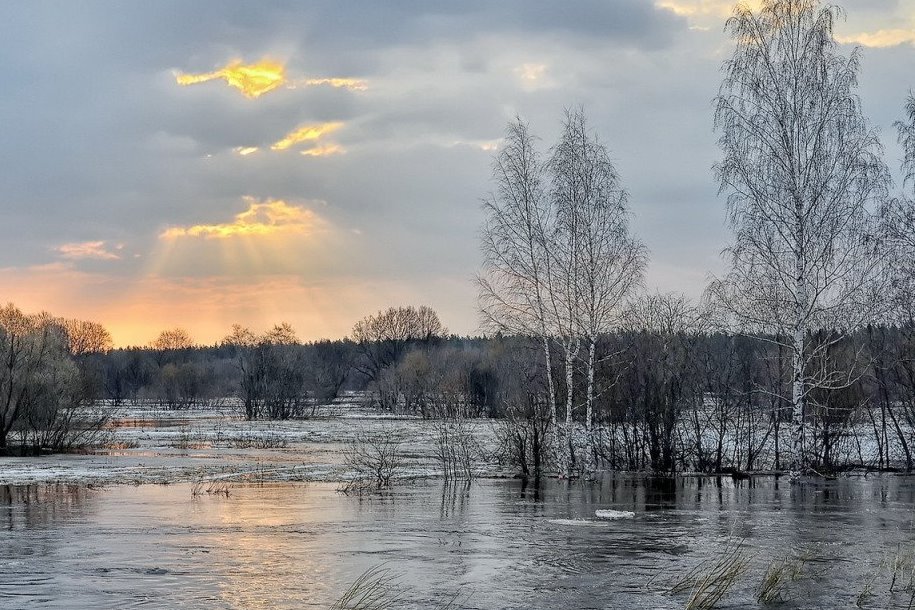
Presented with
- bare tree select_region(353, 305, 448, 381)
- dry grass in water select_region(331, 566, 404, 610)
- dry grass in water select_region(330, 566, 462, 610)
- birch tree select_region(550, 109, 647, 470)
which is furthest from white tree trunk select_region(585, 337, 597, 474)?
bare tree select_region(353, 305, 448, 381)

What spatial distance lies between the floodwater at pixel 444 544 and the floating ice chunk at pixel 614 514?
0.08 metres

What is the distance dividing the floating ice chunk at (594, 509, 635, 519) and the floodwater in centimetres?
8

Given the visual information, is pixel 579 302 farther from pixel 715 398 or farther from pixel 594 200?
pixel 715 398

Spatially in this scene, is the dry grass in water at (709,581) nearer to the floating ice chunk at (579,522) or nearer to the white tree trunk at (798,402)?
the floating ice chunk at (579,522)

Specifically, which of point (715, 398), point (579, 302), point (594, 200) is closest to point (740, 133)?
point (594, 200)

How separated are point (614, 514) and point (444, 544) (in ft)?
20.0

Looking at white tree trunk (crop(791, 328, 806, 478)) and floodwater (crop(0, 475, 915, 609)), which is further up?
white tree trunk (crop(791, 328, 806, 478))

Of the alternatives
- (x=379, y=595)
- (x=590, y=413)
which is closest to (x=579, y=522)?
(x=379, y=595)

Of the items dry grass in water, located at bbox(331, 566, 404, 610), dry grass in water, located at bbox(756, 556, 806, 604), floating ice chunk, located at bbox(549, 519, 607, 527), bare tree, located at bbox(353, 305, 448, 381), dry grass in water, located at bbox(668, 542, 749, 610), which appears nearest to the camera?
dry grass in water, located at bbox(331, 566, 404, 610)

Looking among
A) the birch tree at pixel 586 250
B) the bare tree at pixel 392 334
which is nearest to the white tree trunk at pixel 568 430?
the birch tree at pixel 586 250

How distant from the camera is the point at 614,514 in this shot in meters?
21.8

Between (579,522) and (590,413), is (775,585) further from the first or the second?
(590,413)

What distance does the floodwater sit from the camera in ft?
42.2

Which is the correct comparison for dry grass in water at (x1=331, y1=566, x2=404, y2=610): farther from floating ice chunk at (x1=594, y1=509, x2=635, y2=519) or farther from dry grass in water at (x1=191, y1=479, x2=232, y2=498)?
dry grass in water at (x1=191, y1=479, x2=232, y2=498)
